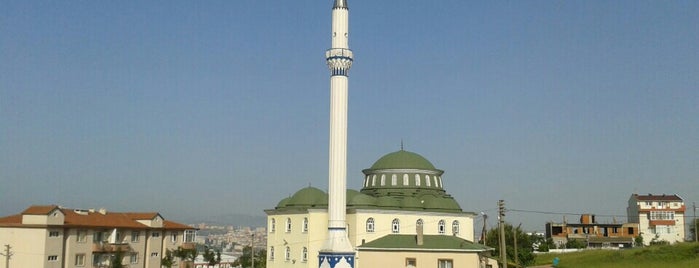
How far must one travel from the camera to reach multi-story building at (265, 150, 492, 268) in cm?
4822

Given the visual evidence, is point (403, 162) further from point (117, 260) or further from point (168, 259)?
point (117, 260)

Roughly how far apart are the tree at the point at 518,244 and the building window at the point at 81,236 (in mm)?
28862

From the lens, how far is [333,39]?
44438 millimetres

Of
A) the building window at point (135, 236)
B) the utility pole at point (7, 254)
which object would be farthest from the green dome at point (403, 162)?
the utility pole at point (7, 254)

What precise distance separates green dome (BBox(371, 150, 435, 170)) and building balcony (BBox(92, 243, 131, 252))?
1848cm

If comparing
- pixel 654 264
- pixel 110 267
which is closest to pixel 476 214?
pixel 654 264

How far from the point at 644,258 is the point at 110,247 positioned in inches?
1407

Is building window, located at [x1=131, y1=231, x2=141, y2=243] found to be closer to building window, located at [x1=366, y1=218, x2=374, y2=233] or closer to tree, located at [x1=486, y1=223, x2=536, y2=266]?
building window, located at [x1=366, y1=218, x2=374, y2=233]

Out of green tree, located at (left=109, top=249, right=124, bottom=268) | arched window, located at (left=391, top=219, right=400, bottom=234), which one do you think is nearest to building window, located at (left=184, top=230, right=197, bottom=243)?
green tree, located at (left=109, top=249, right=124, bottom=268)

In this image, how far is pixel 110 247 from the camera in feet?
172

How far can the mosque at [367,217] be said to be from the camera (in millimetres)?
43094

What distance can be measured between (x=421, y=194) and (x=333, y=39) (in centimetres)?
1516

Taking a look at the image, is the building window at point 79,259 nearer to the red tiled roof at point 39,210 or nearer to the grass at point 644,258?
the red tiled roof at point 39,210

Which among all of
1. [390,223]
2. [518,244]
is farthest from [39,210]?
[518,244]
